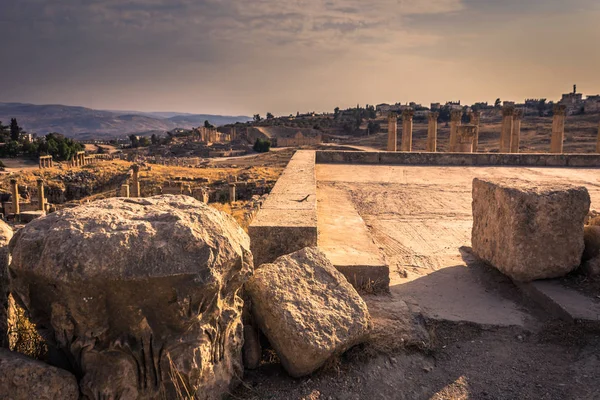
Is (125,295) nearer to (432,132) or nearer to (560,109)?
(560,109)

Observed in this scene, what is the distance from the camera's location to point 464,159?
13.7 meters

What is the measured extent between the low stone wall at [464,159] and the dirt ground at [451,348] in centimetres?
830

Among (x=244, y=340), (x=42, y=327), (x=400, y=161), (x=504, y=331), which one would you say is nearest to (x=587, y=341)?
(x=504, y=331)

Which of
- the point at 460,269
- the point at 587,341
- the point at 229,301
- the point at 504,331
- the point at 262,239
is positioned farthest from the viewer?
the point at 460,269

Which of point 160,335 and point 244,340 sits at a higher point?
point 160,335

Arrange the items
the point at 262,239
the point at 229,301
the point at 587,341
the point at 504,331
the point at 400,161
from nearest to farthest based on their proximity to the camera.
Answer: the point at 229,301
the point at 587,341
the point at 504,331
the point at 262,239
the point at 400,161

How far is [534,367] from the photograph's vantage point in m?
3.14

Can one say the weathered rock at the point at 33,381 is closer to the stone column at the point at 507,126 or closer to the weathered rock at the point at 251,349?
the weathered rock at the point at 251,349

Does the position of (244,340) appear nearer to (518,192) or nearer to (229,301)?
(229,301)

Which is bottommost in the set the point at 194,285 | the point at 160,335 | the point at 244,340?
the point at 244,340

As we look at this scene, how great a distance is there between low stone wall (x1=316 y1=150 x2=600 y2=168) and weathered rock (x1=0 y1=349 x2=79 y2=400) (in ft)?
39.2

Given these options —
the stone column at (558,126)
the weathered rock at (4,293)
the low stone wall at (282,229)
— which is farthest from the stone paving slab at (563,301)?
the stone column at (558,126)

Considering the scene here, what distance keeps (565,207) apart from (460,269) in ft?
4.26

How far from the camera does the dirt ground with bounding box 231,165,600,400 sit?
2809 mm
